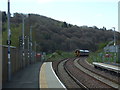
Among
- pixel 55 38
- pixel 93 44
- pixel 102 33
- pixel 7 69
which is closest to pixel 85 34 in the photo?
pixel 102 33

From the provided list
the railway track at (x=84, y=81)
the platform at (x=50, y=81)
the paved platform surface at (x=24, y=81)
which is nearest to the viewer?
the platform at (x=50, y=81)

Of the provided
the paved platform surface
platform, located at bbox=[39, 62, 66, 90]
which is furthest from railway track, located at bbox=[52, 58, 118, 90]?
the paved platform surface

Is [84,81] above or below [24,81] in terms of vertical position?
below

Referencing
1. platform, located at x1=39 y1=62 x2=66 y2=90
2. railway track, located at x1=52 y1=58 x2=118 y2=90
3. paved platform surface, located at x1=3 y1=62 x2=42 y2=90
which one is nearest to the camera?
platform, located at x1=39 y1=62 x2=66 y2=90

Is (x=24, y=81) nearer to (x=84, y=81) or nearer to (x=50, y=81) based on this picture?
(x=50, y=81)

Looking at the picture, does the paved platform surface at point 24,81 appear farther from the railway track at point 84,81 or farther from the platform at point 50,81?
the railway track at point 84,81

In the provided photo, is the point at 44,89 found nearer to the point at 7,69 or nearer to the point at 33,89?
the point at 33,89

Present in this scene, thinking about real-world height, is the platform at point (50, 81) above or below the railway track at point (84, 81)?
above

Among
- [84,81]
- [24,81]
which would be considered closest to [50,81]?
[24,81]

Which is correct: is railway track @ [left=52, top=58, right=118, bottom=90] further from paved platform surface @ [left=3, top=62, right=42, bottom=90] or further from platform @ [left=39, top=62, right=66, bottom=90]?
paved platform surface @ [left=3, top=62, right=42, bottom=90]

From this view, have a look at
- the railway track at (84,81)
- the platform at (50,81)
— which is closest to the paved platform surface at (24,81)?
the platform at (50,81)

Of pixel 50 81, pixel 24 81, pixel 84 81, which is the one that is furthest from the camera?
pixel 84 81

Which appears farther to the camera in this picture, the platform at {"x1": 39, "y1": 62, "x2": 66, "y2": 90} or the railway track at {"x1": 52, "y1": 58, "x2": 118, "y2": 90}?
the railway track at {"x1": 52, "y1": 58, "x2": 118, "y2": 90}

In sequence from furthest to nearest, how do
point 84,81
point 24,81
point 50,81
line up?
point 84,81, point 24,81, point 50,81
